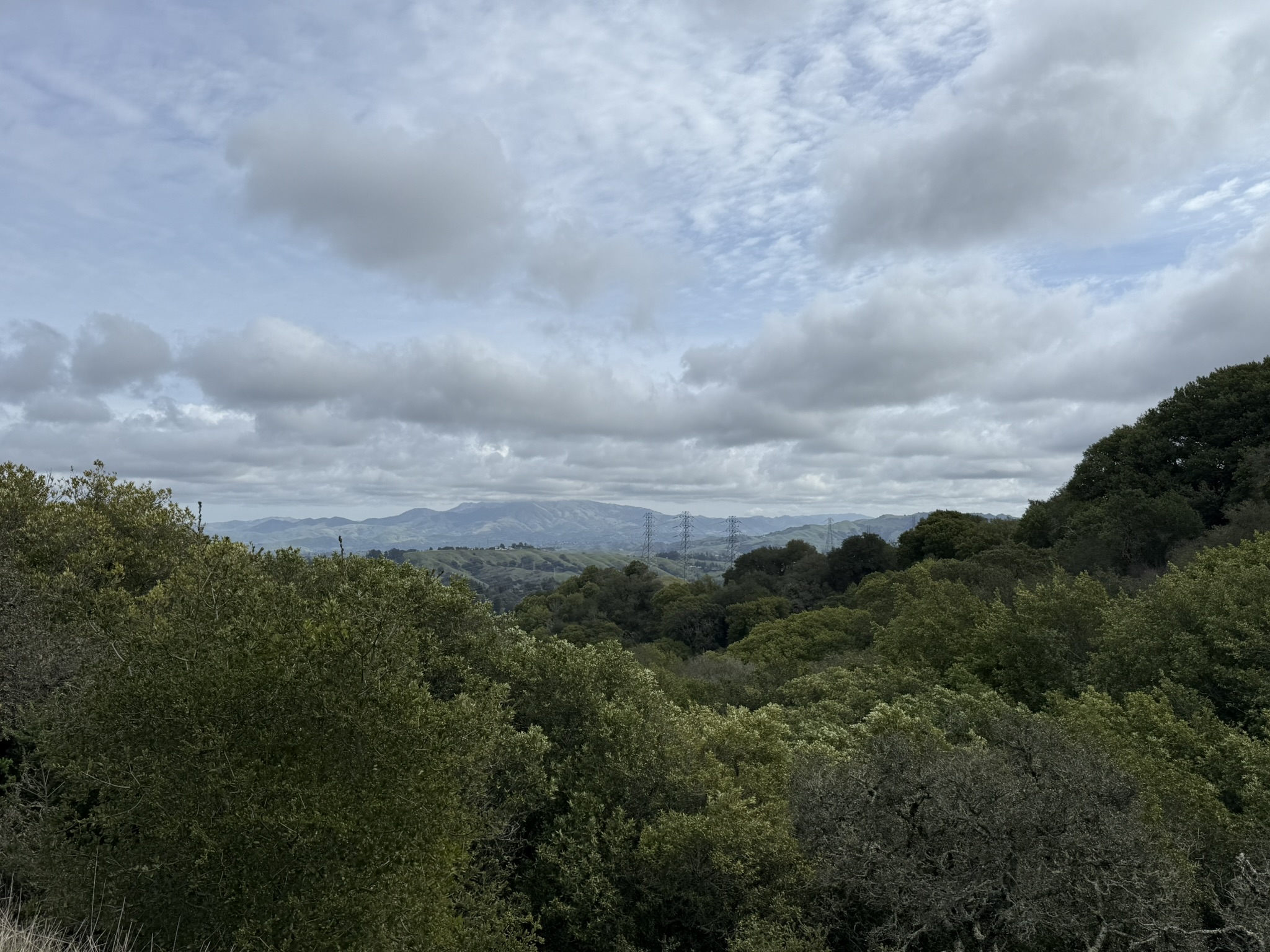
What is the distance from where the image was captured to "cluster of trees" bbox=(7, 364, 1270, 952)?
12.5 meters

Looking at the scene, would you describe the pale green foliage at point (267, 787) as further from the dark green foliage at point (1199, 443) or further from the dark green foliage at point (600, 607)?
the dark green foliage at point (600, 607)

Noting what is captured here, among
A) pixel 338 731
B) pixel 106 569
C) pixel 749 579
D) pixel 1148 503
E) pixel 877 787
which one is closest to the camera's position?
pixel 338 731

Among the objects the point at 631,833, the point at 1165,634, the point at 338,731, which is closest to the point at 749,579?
the point at 1165,634

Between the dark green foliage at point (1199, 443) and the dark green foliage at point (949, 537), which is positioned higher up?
the dark green foliage at point (1199, 443)

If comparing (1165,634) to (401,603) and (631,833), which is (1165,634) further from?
(401,603)

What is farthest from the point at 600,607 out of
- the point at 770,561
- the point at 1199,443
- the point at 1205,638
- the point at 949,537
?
the point at 1205,638

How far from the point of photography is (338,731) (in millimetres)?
13102

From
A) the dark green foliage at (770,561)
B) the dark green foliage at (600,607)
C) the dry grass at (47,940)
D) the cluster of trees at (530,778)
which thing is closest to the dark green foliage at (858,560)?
the dark green foliage at (770,561)

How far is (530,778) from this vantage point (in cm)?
1912

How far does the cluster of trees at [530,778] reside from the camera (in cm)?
1246

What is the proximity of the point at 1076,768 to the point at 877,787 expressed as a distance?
403 centimetres

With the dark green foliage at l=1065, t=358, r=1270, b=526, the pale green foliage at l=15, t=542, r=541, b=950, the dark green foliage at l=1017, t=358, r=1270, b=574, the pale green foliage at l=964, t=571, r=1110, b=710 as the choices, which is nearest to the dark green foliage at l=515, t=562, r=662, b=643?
the dark green foliage at l=1017, t=358, r=1270, b=574

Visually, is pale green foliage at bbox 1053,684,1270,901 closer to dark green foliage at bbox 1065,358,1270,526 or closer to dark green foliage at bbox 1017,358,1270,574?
dark green foliage at bbox 1017,358,1270,574

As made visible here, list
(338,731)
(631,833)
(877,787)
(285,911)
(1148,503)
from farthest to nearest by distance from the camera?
(1148,503) → (631,833) → (877,787) → (338,731) → (285,911)
